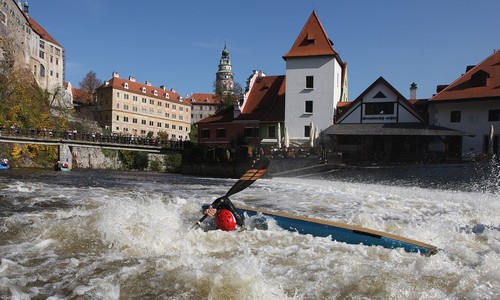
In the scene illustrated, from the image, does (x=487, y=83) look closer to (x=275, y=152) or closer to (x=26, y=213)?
(x=275, y=152)

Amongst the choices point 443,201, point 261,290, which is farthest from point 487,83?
point 261,290

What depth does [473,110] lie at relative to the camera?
30.8 m

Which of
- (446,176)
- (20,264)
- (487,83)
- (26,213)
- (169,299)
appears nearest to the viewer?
(169,299)

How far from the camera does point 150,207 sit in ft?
34.2

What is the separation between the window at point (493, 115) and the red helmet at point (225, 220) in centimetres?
2915

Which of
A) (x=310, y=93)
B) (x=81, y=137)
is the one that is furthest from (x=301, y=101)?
(x=81, y=137)

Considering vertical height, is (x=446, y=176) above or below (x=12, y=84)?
below

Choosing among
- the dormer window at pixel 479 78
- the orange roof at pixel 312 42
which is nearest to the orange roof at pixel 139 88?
the orange roof at pixel 312 42

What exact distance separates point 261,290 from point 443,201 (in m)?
12.9

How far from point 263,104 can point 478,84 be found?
20.8 metres

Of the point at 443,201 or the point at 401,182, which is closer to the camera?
the point at 443,201

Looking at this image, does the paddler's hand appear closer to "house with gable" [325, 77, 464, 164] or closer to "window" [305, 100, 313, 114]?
"house with gable" [325, 77, 464, 164]

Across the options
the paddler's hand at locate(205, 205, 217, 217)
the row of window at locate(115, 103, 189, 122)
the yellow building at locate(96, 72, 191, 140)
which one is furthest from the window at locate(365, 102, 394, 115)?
the row of window at locate(115, 103, 189, 122)

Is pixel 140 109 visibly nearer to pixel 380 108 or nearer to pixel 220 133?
pixel 220 133
